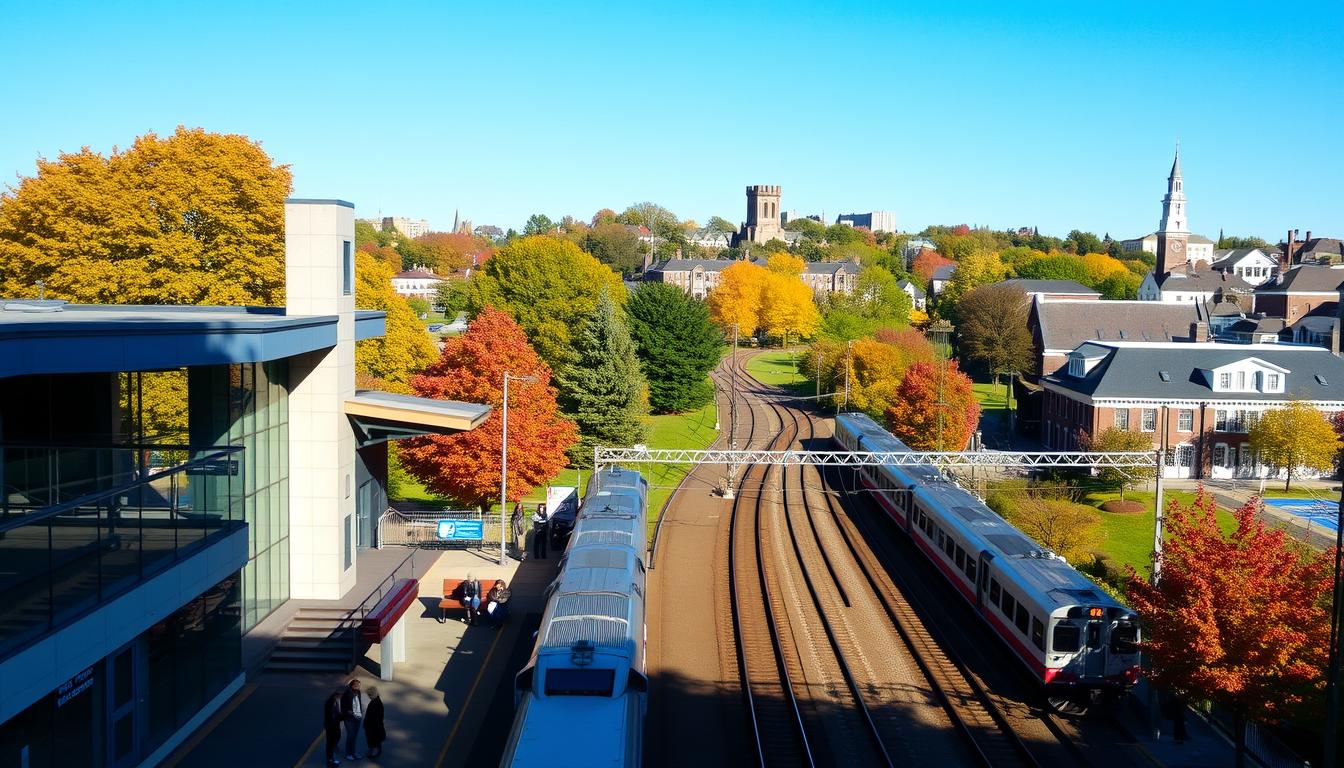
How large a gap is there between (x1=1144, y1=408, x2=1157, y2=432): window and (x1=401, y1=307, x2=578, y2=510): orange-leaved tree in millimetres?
32847

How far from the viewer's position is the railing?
12.6 m

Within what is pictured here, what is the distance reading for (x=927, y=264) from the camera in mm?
175125

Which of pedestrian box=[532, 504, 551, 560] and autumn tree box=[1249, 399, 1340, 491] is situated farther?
autumn tree box=[1249, 399, 1340, 491]

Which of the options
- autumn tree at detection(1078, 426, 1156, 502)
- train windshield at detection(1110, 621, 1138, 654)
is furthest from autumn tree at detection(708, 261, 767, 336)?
train windshield at detection(1110, 621, 1138, 654)

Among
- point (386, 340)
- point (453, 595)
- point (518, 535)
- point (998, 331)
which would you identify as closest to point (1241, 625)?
point (453, 595)

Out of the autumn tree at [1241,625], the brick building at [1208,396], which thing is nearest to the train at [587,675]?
the autumn tree at [1241,625]

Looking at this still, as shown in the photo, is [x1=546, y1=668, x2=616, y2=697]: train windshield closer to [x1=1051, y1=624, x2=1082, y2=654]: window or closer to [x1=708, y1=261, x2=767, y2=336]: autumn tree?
[x1=1051, y1=624, x2=1082, y2=654]: window

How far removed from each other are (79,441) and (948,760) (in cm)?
1589

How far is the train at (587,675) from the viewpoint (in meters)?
13.8

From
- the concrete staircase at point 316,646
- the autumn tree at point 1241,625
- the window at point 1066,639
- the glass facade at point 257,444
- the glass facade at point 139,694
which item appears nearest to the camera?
the glass facade at point 139,694

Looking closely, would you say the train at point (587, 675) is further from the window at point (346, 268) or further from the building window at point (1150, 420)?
the building window at point (1150, 420)

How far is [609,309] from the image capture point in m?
51.9

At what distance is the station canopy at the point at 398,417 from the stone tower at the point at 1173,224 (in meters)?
111

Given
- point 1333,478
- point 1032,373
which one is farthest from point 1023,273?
point 1333,478
